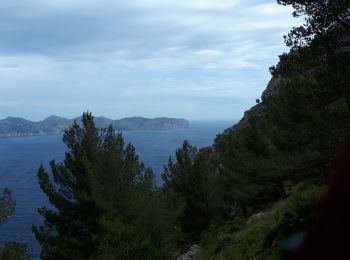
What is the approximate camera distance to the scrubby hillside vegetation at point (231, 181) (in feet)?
36.7

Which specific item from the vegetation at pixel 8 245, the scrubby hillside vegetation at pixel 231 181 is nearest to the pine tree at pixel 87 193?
the scrubby hillside vegetation at pixel 231 181

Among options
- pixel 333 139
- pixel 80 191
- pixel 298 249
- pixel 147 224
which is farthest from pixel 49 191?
pixel 298 249

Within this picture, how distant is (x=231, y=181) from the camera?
30703mm

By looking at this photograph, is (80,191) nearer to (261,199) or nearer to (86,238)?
(86,238)

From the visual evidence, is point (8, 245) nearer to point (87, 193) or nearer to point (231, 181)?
point (87, 193)

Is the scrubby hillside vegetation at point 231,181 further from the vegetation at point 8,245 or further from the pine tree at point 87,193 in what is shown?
the vegetation at point 8,245

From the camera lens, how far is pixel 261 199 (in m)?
30.6

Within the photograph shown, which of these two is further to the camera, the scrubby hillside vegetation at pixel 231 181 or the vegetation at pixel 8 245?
the vegetation at pixel 8 245

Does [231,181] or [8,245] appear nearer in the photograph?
[8,245]

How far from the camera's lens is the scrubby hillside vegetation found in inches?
440

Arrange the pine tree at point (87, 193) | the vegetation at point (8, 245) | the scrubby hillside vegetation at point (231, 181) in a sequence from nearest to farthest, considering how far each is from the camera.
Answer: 1. the scrubby hillside vegetation at point (231, 181)
2. the vegetation at point (8, 245)
3. the pine tree at point (87, 193)

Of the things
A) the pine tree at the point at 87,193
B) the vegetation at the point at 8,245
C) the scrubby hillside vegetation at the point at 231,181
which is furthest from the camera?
the pine tree at the point at 87,193

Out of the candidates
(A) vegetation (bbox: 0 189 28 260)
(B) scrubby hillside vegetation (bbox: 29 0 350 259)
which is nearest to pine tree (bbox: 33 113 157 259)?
(B) scrubby hillside vegetation (bbox: 29 0 350 259)

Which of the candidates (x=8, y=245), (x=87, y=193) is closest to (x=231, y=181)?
(x=87, y=193)
